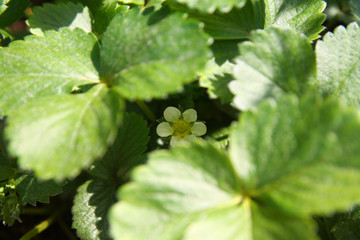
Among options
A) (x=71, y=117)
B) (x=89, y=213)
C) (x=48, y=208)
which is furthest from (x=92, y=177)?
(x=71, y=117)

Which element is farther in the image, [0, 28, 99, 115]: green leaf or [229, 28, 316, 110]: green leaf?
[0, 28, 99, 115]: green leaf

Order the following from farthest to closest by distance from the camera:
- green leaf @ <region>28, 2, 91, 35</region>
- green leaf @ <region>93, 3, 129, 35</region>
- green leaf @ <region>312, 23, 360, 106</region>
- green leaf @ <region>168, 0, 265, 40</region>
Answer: green leaf @ <region>28, 2, 91, 35</region> → green leaf @ <region>93, 3, 129, 35</region> → green leaf @ <region>168, 0, 265, 40</region> → green leaf @ <region>312, 23, 360, 106</region>

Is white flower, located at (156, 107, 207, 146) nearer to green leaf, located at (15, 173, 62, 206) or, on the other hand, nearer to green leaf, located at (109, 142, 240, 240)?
green leaf, located at (15, 173, 62, 206)

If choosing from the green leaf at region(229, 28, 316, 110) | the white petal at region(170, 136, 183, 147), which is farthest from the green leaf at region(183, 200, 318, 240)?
the white petal at region(170, 136, 183, 147)

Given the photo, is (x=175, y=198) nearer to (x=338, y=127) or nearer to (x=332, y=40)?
(x=338, y=127)

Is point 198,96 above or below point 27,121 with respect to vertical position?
below

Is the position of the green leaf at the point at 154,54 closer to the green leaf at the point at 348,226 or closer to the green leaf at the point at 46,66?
the green leaf at the point at 46,66

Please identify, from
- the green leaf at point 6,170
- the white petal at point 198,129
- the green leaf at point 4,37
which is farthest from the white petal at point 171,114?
the green leaf at point 4,37

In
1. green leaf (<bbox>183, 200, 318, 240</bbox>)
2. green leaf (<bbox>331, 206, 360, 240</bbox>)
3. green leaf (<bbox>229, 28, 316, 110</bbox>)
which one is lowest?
green leaf (<bbox>331, 206, 360, 240</bbox>)
